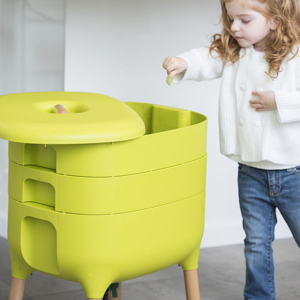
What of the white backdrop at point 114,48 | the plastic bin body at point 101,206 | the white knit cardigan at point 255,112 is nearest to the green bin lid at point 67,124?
the plastic bin body at point 101,206

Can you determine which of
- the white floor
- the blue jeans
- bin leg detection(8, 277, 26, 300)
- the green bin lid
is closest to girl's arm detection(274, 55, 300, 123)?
the blue jeans

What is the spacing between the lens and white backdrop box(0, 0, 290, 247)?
164 cm

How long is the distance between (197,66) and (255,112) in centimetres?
18

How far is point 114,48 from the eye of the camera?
1.70 meters

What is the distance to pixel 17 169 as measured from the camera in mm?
1100

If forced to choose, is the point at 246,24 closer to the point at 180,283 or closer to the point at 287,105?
the point at 287,105

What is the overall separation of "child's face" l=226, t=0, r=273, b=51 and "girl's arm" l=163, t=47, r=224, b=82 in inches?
3.7

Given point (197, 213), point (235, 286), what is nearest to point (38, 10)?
point (197, 213)

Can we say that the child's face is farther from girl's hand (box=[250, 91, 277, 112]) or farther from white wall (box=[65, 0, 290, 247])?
white wall (box=[65, 0, 290, 247])

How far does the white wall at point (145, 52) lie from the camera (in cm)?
164

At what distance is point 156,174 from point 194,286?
1.10 ft

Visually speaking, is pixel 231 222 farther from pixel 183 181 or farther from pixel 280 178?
pixel 183 181

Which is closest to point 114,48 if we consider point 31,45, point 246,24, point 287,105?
point 31,45

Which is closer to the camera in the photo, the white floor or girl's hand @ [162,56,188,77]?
girl's hand @ [162,56,188,77]
